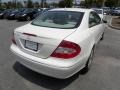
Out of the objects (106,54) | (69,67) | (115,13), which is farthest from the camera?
(115,13)

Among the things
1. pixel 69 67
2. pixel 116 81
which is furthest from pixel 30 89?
pixel 116 81

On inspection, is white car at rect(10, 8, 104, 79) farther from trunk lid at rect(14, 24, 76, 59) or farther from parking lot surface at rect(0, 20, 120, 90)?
parking lot surface at rect(0, 20, 120, 90)

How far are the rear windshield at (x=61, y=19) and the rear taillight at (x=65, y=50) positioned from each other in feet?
2.23

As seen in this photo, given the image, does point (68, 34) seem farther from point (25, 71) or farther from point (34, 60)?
point (25, 71)

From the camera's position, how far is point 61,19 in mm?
3871

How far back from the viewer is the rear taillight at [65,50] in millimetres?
2836

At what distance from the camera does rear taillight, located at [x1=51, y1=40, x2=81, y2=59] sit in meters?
2.84

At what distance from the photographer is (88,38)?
3.53 metres

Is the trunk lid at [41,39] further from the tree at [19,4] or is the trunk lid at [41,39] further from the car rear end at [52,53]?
the tree at [19,4]

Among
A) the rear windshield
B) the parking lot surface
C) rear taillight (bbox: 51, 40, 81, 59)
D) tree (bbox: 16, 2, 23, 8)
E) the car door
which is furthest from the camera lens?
tree (bbox: 16, 2, 23, 8)

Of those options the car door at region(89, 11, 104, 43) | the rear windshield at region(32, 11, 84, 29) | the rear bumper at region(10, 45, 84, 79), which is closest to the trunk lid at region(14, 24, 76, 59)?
the rear bumper at region(10, 45, 84, 79)

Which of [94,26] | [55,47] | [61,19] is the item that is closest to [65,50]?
[55,47]

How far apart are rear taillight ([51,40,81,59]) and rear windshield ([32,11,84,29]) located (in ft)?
2.23

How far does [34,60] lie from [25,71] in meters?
1.00
